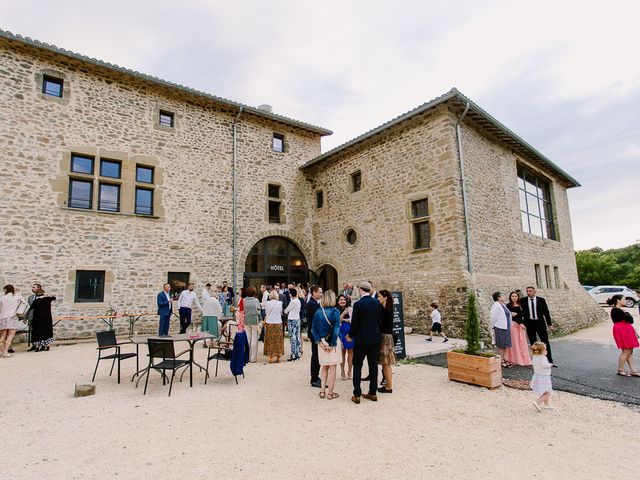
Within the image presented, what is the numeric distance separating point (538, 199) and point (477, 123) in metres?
5.51

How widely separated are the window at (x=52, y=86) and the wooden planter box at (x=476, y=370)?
12.8 m

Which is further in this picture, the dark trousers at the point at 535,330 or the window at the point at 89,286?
the window at the point at 89,286

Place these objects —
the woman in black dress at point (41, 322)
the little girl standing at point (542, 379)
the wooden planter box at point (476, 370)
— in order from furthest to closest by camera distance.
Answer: the woman in black dress at point (41, 322) < the wooden planter box at point (476, 370) < the little girl standing at point (542, 379)

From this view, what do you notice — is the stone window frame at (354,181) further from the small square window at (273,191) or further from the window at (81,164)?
the window at (81,164)

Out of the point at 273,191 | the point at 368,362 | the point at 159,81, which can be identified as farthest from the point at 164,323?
the point at 159,81

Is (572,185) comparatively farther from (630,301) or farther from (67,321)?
(67,321)

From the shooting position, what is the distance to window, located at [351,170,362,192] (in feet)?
43.4

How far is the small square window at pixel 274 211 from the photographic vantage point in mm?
14138

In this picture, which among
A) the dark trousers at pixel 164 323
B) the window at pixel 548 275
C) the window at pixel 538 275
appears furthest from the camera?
the window at pixel 548 275

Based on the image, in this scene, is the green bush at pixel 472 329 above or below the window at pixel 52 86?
below

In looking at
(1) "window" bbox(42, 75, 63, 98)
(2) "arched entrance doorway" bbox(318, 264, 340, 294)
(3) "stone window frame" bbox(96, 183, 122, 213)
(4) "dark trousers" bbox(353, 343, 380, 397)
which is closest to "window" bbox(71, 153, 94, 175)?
(3) "stone window frame" bbox(96, 183, 122, 213)

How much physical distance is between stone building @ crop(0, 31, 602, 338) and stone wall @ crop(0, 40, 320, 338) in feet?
0.12

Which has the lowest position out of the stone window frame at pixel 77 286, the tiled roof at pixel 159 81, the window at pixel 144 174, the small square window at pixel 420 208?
the stone window frame at pixel 77 286

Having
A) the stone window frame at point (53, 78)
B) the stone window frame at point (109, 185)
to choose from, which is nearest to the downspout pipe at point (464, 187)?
the stone window frame at point (109, 185)
